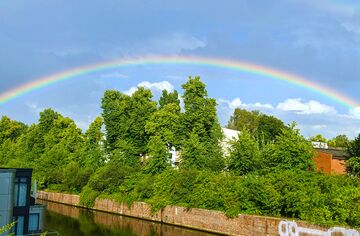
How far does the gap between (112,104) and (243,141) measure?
2811 cm

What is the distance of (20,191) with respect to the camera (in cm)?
3291

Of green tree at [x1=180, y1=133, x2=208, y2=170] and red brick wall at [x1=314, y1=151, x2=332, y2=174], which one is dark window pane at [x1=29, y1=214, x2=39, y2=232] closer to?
green tree at [x1=180, y1=133, x2=208, y2=170]

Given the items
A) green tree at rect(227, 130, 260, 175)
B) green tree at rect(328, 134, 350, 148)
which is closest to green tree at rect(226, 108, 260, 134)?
green tree at rect(328, 134, 350, 148)

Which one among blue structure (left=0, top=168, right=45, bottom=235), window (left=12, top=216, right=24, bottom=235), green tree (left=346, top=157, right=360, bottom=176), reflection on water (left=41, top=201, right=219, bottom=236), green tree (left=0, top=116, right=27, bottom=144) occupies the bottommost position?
reflection on water (left=41, top=201, right=219, bottom=236)

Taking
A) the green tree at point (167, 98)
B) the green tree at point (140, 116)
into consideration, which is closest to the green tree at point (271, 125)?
the green tree at point (167, 98)

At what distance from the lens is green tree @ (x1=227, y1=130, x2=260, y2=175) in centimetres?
4575

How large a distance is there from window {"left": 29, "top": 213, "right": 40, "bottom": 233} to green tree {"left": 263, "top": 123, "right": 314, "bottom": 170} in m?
22.1

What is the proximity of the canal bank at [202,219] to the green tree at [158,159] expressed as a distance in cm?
509

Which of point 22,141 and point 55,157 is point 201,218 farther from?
point 22,141

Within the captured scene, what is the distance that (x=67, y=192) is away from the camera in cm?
6769

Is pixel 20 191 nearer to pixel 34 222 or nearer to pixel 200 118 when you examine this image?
pixel 34 222

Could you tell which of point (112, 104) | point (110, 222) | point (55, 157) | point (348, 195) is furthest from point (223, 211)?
point (55, 157)

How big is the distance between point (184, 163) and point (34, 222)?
848 inches

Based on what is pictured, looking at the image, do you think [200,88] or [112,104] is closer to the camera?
[200,88]
